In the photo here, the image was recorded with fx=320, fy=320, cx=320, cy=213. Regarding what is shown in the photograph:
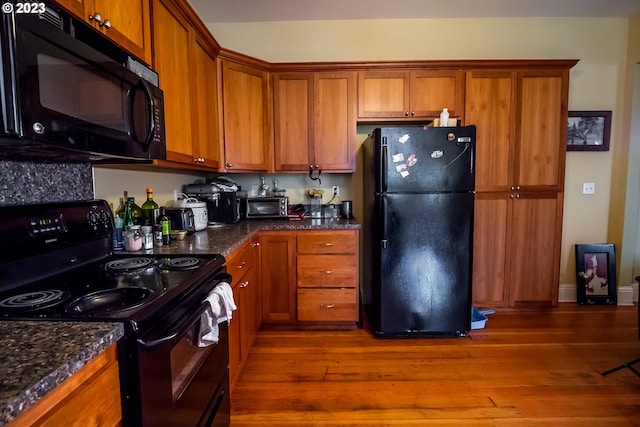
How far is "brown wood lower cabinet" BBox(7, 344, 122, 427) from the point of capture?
0.53 metres

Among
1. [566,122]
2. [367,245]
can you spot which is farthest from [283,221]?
[566,122]

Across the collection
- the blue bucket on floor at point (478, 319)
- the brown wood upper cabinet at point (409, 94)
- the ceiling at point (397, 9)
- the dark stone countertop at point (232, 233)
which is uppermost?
the ceiling at point (397, 9)

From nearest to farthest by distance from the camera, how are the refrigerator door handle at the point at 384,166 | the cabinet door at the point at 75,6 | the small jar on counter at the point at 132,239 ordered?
the cabinet door at the point at 75,6
the small jar on counter at the point at 132,239
the refrigerator door handle at the point at 384,166

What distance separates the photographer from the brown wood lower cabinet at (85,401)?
53 centimetres

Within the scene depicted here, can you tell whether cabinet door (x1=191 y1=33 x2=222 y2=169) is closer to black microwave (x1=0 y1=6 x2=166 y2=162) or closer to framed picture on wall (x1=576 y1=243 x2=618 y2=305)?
black microwave (x1=0 y1=6 x2=166 y2=162)

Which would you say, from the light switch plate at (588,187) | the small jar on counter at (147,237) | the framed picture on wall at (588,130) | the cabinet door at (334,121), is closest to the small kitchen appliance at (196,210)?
the small jar on counter at (147,237)

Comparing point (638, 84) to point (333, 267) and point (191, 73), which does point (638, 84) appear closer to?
point (333, 267)

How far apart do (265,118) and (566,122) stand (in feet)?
8.37

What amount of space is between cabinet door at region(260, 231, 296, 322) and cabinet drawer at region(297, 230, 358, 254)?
3.4 inches

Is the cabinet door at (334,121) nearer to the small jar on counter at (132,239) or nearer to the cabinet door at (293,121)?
the cabinet door at (293,121)

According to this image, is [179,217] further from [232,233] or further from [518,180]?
[518,180]

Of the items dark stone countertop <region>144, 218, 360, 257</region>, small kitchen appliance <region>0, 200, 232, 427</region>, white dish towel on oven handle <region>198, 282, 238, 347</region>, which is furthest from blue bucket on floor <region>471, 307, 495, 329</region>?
white dish towel on oven handle <region>198, 282, 238, 347</region>

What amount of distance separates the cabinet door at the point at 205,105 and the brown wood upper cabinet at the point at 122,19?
56cm

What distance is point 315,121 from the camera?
275 centimetres
